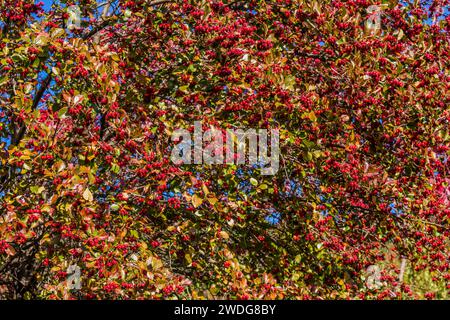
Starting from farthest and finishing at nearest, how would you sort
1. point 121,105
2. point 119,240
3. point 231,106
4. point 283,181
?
1. point 283,181
2. point 121,105
3. point 231,106
4. point 119,240

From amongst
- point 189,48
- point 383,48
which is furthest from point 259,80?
point 383,48

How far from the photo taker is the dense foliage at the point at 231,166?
4562 mm

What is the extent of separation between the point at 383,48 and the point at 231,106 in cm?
152

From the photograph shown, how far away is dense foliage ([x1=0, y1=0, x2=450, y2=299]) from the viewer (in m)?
4.56

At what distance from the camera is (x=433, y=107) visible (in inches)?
215

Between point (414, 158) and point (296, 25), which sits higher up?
point (296, 25)

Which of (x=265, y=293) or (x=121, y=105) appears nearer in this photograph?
(x=265, y=293)

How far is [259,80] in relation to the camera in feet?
16.8

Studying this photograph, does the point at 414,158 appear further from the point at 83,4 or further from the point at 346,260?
the point at 83,4

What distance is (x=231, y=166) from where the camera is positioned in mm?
5223

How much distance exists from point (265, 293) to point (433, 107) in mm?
2519

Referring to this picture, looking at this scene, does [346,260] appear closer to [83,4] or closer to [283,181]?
[283,181]

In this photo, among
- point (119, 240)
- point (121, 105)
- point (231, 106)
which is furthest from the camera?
point (121, 105)

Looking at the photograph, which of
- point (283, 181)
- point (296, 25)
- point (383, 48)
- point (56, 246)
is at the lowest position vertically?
point (56, 246)
